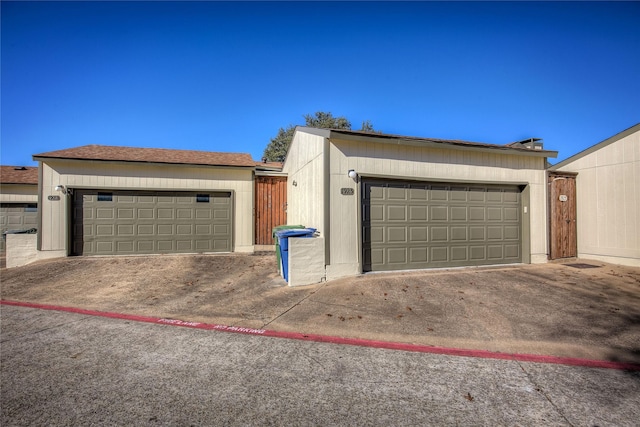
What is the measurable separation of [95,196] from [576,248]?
15953 mm

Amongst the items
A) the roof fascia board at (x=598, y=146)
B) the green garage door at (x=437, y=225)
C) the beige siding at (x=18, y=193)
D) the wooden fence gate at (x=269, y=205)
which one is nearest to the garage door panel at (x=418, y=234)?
the green garage door at (x=437, y=225)

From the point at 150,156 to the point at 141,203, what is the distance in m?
1.97

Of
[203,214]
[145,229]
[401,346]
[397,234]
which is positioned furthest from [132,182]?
[401,346]

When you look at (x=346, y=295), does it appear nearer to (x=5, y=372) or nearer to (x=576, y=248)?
(x=5, y=372)

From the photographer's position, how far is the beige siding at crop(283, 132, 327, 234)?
24.8 ft

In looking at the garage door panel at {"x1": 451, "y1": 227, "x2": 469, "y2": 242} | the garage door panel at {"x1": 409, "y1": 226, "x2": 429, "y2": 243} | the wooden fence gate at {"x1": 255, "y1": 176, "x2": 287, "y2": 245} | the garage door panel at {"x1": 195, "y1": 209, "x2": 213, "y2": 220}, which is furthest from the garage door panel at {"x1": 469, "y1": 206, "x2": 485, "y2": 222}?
the garage door panel at {"x1": 195, "y1": 209, "x2": 213, "y2": 220}

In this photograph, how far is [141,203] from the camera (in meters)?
11.0

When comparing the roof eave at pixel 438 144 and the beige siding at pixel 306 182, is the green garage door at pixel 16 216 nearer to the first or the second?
the beige siding at pixel 306 182

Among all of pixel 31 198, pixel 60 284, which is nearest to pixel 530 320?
pixel 60 284

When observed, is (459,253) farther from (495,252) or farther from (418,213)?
(418,213)

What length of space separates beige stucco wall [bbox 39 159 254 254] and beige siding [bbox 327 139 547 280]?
563 cm

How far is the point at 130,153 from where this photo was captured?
12008 mm

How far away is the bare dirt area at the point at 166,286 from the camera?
576 centimetres

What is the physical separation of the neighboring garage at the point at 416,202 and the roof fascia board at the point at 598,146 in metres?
1.31
